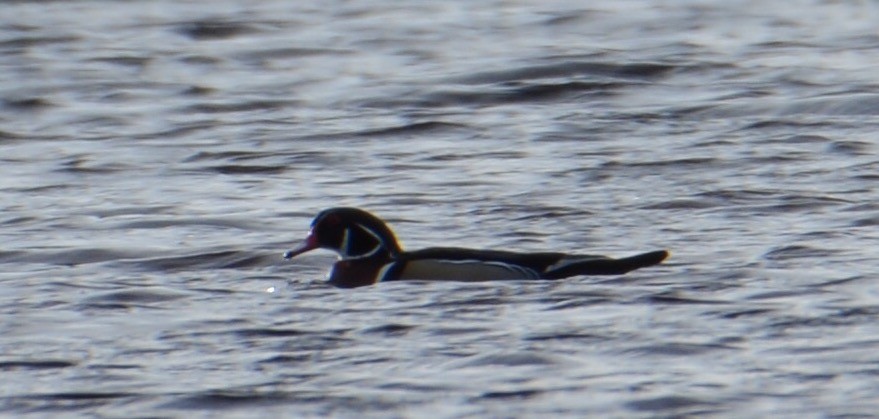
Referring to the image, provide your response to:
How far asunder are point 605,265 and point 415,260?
2.98ft

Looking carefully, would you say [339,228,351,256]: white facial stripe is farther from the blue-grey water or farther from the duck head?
the blue-grey water

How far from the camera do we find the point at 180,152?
1686cm

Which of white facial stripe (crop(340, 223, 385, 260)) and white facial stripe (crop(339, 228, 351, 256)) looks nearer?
white facial stripe (crop(340, 223, 385, 260))

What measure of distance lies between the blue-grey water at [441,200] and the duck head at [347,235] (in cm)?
27

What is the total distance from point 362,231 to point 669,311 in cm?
198

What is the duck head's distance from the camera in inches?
471

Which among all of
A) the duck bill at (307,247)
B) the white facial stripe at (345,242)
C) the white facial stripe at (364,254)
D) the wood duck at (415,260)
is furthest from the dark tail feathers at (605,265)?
the duck bill at (307,247)

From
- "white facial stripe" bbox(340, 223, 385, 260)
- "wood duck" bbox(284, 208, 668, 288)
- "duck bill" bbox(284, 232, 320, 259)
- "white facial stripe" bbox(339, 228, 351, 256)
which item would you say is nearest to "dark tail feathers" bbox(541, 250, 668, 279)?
"wood duck" bbox(284, 208, 668, 288)

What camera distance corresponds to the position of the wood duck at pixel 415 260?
1126cm

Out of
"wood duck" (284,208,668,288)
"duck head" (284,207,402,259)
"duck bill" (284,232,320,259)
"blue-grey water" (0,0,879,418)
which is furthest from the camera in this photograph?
"duck bill" (284,232,320,259)

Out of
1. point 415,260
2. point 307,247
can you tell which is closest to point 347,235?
point 307,247

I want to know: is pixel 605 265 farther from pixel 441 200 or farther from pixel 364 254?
pixel 441 200

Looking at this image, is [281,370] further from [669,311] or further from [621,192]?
[621,192]

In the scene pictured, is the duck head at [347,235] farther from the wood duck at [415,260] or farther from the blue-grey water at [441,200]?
the blue-grey water at [441,200]
